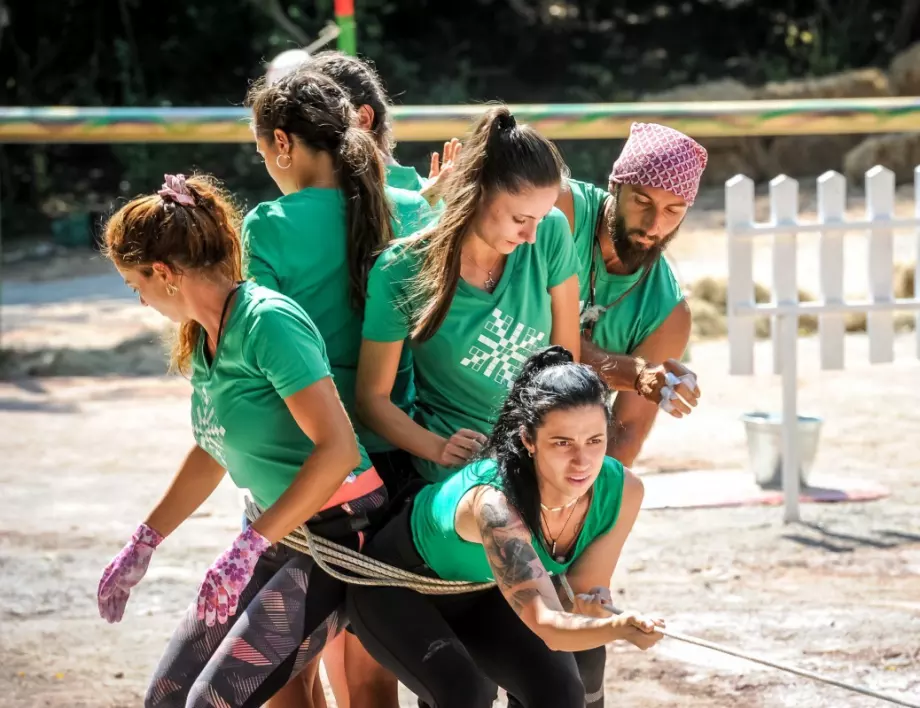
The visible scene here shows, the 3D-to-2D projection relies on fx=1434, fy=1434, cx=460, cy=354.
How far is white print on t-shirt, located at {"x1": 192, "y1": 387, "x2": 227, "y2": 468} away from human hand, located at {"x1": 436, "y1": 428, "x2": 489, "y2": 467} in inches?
16.2

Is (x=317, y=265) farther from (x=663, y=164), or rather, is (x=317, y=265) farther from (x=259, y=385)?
(x=663, y=164)

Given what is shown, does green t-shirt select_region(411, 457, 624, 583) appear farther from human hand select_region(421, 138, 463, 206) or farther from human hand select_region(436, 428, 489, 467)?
human hand select_region(421, 138, 463, 206)

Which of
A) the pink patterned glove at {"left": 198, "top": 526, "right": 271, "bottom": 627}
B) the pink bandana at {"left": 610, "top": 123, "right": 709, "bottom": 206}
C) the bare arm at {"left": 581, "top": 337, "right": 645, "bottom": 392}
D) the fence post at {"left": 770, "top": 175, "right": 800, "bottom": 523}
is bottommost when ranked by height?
the fence post at {"left": 770, "top": 175, "right": 800, "bottom": 523}

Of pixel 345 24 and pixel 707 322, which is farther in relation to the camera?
pixel 707 322

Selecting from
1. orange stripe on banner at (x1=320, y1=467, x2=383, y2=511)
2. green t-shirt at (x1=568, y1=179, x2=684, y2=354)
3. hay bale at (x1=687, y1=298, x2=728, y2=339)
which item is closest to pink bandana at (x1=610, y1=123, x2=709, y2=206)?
green t-shirt at (x1=568, y1=179, x2=684, y2=354)

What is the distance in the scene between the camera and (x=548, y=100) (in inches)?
674

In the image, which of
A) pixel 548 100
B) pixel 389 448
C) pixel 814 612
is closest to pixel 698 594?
pixel 814 612

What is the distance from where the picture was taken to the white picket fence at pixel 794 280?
552 cm

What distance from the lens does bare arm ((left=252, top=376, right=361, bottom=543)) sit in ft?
8.13

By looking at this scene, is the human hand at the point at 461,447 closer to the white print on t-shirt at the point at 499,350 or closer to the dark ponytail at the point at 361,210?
the white print on t-shirt at the point at 499,350

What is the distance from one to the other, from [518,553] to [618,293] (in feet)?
3.11

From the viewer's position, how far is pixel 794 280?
18.3 ft

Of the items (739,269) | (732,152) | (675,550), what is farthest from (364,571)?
(732,152)

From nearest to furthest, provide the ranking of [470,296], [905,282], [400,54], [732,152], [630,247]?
[470,296]
[630,247]
[905,282]
[732,152]
[400,54]
